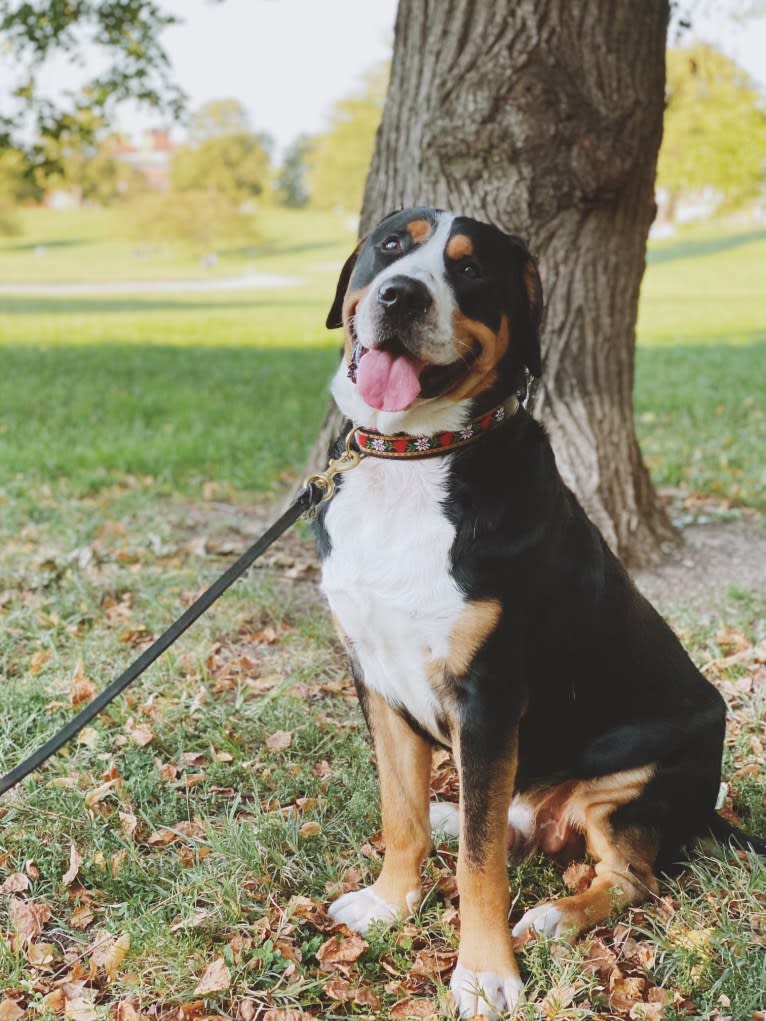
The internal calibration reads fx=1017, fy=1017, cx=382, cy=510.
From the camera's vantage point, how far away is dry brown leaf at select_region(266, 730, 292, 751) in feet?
12.1

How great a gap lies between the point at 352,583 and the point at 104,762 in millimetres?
1436

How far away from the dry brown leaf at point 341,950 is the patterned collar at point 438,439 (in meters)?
1.30

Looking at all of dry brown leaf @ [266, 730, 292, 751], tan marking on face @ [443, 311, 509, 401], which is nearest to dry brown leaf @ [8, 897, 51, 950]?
dry brown leaf @ [266, 730, 292, 751]

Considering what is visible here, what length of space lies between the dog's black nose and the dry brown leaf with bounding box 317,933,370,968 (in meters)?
1.67

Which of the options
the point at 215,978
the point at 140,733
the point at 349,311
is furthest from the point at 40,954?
the point at 349,311

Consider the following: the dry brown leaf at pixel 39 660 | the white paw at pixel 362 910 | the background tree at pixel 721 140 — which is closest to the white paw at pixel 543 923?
the white paw at pixel 362 910

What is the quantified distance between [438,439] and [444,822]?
131cm

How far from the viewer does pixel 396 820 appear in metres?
2.91

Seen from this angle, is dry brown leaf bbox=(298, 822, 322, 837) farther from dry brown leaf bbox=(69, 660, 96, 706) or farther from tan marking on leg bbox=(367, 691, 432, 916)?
dry brown leaf bbox=(69, 660, 96, 706)

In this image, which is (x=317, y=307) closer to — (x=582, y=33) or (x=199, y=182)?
(x=582, y=33)

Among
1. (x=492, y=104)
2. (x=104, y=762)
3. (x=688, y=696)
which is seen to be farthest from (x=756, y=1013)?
(x=492, y=104)

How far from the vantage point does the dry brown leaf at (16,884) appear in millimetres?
2926

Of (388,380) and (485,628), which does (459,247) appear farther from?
(485,628)

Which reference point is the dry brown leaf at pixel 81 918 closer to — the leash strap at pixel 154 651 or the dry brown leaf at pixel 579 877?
the leash strap at pixel 154 651
